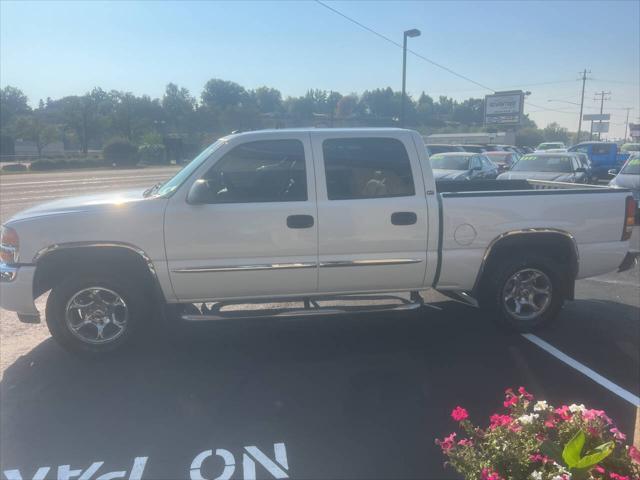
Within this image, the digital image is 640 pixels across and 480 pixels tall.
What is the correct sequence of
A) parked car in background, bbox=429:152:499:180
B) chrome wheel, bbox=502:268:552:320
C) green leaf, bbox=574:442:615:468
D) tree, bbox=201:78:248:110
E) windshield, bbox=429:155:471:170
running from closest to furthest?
green leaf, bbox=574:442:615:468, chrome wheel, bbox=502:268:552:320, parked car in background, bbox=429:152:499:180, windshield, bbox=429:155:471:170, tree, bbox=201:78:248:110

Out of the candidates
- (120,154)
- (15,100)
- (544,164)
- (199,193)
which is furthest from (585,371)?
(15,100)

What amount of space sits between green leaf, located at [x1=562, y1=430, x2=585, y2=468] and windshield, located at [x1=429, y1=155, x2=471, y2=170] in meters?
15.1

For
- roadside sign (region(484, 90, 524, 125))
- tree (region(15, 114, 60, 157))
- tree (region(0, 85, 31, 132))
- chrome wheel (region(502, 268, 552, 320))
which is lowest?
chrome wheel (region(502, 268, 552, 320))

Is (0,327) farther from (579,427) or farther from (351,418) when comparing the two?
(579,427)

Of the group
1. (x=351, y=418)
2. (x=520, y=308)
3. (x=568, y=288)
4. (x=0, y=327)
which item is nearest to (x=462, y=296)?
(x=520, y=308)

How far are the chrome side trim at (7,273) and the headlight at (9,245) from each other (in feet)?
0.18

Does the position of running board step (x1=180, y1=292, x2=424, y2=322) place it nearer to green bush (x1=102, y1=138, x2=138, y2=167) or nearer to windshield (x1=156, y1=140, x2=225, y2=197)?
windshield (x1=156, y1=140, x2=225, y2=197)

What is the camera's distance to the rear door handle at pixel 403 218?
17.0 ft

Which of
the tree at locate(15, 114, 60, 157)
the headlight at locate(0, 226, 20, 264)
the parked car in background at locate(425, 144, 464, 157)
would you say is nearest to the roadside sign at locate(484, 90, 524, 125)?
the parked car in background at locate(425, 144, 464, 157)

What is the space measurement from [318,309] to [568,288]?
8.33ft

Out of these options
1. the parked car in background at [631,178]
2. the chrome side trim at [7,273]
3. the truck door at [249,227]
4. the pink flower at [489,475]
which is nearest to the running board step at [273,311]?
the truck door at [249,227]

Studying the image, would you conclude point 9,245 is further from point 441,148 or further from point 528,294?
point 441,148

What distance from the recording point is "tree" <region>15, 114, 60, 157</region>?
62.9 metres

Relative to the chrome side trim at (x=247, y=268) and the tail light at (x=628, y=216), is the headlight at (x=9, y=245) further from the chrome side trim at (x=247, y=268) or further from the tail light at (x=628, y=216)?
the tail light at (x=628, y=216)
